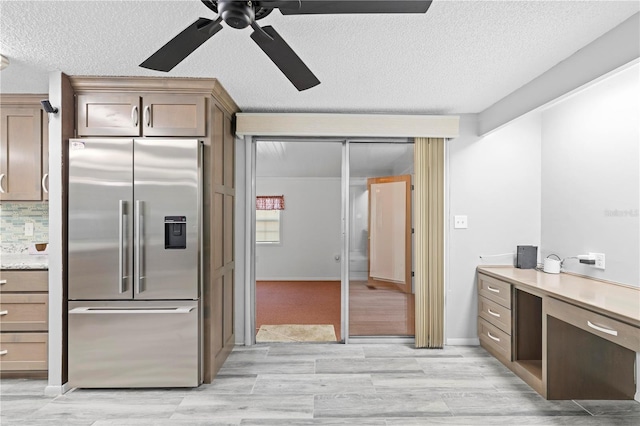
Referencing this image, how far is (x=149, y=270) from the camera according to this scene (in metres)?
Result: 2.78

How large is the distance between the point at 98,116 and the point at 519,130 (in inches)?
156

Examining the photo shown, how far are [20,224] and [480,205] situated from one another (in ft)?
15.3

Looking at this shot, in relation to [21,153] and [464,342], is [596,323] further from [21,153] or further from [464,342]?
[21,153]

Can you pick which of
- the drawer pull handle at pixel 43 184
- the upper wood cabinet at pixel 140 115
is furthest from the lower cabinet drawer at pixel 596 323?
the drawer pull handle at pixel 43 184

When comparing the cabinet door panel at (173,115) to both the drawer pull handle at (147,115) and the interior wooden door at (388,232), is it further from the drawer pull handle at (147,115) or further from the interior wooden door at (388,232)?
the interior wooden door at (388,232)

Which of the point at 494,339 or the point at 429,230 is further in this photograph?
the point at 429,230

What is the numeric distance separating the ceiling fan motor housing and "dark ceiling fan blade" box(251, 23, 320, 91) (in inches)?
2.1

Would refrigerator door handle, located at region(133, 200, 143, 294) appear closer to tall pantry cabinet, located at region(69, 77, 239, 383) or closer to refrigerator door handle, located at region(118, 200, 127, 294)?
refrigerator door handle, located at region(118, 200, 127, 294)

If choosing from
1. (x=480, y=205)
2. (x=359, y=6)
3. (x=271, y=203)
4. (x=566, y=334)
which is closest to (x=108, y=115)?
(x=359, y=6)

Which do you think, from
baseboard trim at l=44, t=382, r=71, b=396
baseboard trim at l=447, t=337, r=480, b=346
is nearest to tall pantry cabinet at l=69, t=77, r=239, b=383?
baseboard trim at l=44, t=382, r=71, b=396

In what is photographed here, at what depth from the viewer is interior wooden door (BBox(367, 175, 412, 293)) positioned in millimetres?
3898

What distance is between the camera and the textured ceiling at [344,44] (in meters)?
1.88

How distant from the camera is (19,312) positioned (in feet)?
9.39

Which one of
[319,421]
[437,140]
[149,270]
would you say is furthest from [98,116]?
[437,140]
